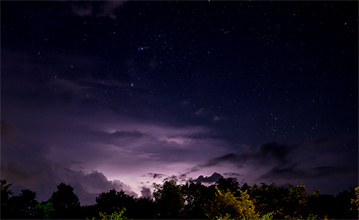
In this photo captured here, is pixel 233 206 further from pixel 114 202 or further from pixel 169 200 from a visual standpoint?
pixel 114 202

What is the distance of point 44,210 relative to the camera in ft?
166

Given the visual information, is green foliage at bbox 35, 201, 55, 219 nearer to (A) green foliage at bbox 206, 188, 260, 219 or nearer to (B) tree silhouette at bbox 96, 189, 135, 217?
(B) tree silhouette at bbox 96, 189, 135, 217

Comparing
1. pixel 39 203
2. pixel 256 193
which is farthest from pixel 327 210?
pixel 39 203

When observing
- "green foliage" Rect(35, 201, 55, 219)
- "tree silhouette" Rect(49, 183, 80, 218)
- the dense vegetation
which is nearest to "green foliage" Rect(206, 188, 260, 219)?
the dense vegetation

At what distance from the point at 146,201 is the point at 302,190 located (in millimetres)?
26514

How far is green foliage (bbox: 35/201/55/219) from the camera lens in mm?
49812

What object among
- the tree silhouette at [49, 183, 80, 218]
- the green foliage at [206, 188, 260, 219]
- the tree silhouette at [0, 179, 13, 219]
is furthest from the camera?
the tree silhouette at [49, 183, 80, 218]

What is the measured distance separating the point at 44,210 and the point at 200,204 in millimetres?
27928

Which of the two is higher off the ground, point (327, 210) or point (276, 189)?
point (276, 189)

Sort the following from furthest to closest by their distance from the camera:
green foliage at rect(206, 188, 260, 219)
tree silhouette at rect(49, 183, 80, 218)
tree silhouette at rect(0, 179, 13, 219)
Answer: tree silhouette at rect(49, 183, 80, 218)
tree silhouette at rect(0, 179, 13, 219)
green foliage at rect(206, 188, 260, 219)

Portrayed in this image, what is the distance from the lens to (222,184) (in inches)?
2547

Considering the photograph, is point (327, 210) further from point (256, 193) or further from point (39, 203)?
point (39, 203)

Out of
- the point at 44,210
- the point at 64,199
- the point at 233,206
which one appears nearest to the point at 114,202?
the point at 44,210

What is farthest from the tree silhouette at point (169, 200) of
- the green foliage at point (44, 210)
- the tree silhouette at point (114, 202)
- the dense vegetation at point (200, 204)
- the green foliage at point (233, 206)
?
the green foliage at point (44, 210)
